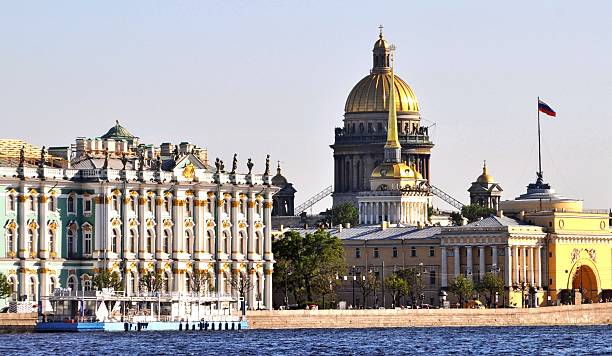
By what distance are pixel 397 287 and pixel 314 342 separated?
4644 centimetres

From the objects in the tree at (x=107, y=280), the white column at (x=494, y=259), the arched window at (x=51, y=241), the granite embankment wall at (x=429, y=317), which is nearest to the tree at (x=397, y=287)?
the white column at (x=494, y=259)

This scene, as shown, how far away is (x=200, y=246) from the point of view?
165625mm

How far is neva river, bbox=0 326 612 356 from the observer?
127750mm

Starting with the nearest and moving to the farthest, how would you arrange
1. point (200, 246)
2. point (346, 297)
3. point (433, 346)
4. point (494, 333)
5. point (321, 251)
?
point (433, 346) < point (494, 333) < point (200, 246) < point (321, 251) < point (346, 297)

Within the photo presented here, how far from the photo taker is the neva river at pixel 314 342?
127750mm

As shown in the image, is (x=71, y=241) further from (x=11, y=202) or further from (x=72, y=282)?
(x=11, y=202)

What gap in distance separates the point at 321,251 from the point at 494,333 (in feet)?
79.8

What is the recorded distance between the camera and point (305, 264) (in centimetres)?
17712

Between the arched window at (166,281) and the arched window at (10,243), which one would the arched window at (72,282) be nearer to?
the arched window at (10,243)

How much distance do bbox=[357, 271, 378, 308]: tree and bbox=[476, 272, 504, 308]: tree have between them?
22.0 feet

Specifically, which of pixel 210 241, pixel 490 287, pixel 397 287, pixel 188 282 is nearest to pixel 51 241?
pixel 188 282

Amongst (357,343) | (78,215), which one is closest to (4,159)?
(78,215)

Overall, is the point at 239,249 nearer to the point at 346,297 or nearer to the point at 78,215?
the point at 78,215

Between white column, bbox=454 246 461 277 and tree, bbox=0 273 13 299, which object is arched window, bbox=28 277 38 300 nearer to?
tree, bbox=0 273 13 299
